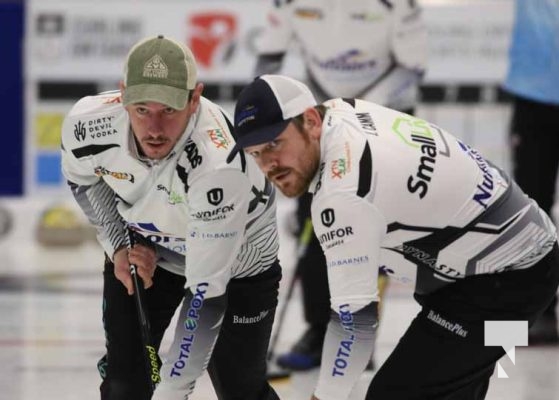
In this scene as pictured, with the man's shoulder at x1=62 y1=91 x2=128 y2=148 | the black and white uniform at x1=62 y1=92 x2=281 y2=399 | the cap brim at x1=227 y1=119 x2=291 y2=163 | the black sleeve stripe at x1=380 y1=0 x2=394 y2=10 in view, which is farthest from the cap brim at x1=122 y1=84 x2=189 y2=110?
the black sleeve stripe at x1=380 y1=0 x2=394 y2=10

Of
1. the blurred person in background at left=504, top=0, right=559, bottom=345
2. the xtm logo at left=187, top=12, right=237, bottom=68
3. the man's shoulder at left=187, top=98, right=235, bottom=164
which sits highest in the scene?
the man's shoulder at left=187, top=98, right=235, bottom=164

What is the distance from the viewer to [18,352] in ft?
19.5

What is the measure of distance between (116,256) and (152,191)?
389mm

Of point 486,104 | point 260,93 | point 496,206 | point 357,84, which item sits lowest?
point 486,104

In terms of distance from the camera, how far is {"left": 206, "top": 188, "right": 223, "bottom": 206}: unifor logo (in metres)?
3.49

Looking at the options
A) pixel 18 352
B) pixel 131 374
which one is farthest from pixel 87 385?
pixel 131 374

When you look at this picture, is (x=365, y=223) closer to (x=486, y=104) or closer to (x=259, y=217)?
(x=259, y=217)

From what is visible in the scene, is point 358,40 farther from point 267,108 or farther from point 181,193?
point 267,108

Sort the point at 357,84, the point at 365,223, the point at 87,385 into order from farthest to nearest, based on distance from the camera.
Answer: the point at 357,84 → the point at 87,385 → the point at 365,223

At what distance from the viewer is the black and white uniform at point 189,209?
3.52 m

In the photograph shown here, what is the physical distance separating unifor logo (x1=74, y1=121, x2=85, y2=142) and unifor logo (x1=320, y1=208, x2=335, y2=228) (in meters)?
0.92

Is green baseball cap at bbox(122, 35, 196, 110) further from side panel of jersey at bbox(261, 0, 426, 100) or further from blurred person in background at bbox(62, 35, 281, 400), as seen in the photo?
side panel of jersey at bbox(261, 0, 426, 100)

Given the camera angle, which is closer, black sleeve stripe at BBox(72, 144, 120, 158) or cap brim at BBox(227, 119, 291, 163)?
cap brim at BBox(227, 119, 291, 163)
